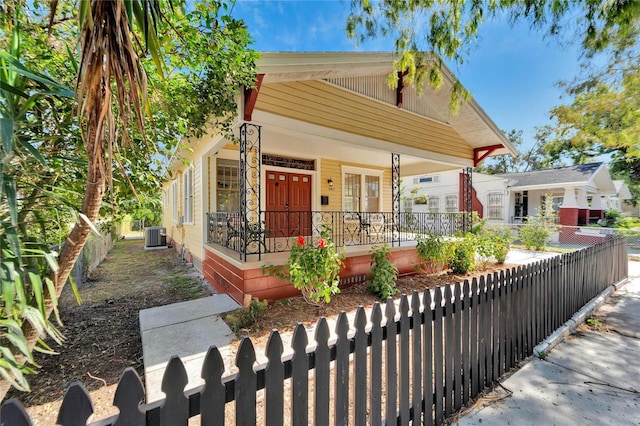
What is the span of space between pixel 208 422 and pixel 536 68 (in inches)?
371

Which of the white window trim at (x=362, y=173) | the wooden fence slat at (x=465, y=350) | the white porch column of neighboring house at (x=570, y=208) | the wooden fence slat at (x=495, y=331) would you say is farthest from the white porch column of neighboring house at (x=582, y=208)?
the wooden fence slat at (x=465, y=350)

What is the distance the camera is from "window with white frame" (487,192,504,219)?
19688 mm

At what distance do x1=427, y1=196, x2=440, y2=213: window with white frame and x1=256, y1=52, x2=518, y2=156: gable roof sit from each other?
13.3 metres

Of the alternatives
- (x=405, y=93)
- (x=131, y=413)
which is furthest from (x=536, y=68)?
(x=131, y=413)

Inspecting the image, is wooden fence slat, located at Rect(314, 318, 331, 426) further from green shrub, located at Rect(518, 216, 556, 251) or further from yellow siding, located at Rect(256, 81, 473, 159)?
green shrub, located at Rect(518, 216, 556, 251)

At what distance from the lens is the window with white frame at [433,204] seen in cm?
2202

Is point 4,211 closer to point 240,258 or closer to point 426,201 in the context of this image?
point 240,258

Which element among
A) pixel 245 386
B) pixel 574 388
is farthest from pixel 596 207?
pixel 245 386

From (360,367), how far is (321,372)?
12.4 inches

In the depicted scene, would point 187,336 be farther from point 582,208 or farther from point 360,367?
point 582,208

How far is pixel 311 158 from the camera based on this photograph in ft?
28.6

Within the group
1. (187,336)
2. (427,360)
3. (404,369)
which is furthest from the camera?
(187,336)

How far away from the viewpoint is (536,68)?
22.4 ft

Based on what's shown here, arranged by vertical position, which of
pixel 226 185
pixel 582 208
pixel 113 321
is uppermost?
pixel 226 185
